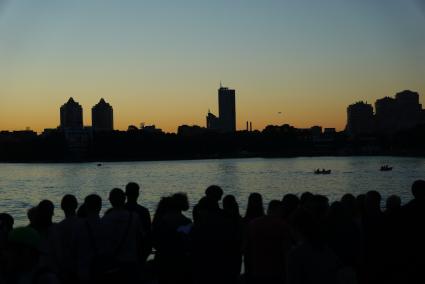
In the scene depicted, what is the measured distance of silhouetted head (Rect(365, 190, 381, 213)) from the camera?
25.8 ft

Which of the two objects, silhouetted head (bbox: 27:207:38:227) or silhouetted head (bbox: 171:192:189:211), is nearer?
silhouetted head (bbox: 27:207:38:227)

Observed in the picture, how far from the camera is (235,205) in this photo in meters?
7.63

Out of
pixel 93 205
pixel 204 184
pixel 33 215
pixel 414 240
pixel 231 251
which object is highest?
pixel 93 205

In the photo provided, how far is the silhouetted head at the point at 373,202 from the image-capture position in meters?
7.88

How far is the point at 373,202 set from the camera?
795 centimetres

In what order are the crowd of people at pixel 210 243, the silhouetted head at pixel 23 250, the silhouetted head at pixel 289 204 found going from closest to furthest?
1. the silhouetted head at pixel 23 250
2. the crowd of people at pixel 210 243
3. the silhouetted head at pixel 289 204

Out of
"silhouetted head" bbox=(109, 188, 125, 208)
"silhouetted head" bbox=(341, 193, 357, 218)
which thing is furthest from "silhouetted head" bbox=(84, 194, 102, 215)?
"silhouetted head" bbox=(341, 193, 357, 218)

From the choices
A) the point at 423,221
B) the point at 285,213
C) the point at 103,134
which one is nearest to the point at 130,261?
the point at 285,213

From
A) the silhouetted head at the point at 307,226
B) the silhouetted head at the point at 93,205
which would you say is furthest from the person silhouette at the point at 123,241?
the silhouetted head at the point at 307,226

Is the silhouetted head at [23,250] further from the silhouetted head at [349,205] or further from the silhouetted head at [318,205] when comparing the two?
the silhouetted head at [349,205]

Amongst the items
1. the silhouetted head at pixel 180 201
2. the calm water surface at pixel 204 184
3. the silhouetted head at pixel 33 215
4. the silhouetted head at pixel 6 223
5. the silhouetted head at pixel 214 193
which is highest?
the silhouetted head at pixel 214 193

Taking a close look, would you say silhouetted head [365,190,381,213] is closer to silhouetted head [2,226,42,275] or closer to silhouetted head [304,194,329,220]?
silhouetted head [304,194,329,220]

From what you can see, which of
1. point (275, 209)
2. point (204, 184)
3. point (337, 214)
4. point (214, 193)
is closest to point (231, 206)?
point (214, 193)

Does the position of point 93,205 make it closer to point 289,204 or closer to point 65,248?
point 65,248
